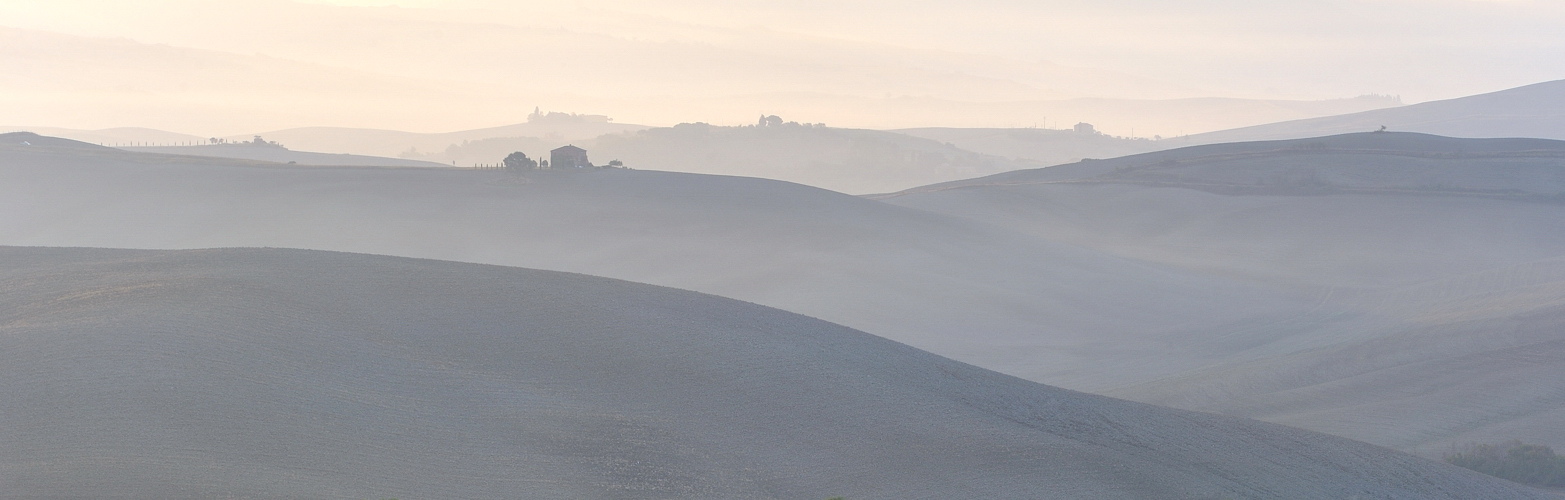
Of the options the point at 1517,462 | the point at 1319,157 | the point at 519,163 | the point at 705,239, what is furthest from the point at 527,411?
the point at 1319,157

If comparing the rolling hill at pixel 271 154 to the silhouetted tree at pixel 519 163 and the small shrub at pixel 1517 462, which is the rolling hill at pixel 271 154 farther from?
the small shrub at pixel 1517 462

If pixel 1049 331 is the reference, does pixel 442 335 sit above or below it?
above

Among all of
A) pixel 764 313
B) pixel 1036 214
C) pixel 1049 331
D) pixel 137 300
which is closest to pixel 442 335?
pixel 137 300

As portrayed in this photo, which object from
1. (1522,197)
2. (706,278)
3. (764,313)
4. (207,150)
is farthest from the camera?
(207,150)

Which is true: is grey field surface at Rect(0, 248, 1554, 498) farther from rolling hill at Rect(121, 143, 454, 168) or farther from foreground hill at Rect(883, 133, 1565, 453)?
rolling hill at Rect(121, 143, 454, 168)

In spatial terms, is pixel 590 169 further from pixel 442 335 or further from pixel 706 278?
pixel 442 335

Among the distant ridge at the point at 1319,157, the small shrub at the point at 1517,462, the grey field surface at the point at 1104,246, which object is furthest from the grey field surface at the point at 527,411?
the distant ridge at the point at 1319,157

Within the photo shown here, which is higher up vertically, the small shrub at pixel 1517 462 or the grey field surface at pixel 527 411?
the grey field surface at pixel 527 411
